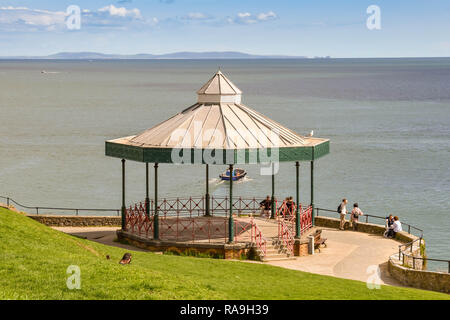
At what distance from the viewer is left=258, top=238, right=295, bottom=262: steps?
25.4 m

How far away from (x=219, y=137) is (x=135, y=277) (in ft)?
34.1

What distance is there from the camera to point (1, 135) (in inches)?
3541

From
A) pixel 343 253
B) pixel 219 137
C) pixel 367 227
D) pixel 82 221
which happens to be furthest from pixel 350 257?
pixel 82 221

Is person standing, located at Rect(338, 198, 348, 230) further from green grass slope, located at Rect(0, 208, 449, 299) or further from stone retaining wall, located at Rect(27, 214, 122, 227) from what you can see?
stone retaining wall, located at Rect(27, 214, 122, 227)

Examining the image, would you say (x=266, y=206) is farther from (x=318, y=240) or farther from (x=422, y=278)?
(x=422, y=278)

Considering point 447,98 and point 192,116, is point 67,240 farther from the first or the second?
point 447,98

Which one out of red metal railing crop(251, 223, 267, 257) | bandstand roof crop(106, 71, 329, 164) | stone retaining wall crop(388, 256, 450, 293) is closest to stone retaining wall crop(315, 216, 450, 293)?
stone retaining wall crop(388, 256, 450, 293)

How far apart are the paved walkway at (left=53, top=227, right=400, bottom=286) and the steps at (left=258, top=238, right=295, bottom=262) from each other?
302 mm

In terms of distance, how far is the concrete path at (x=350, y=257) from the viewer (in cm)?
2389

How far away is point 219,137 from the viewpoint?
85.6ft

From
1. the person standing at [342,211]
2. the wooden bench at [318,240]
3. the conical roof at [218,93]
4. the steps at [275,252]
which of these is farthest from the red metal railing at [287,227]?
the conical roof at [218,93]

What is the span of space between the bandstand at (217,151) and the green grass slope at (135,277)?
9.25ft
